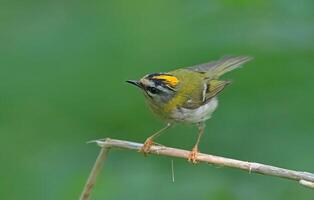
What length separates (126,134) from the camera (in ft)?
22.2

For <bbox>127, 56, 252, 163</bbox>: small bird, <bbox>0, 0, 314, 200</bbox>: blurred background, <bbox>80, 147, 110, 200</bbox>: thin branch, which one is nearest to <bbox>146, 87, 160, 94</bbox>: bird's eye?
<bbox>127, 56, 252, 163</bbox>: small bird

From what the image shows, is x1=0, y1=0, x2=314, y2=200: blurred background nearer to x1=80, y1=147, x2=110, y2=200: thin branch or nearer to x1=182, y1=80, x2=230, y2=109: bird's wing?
x1=182, y1=80, x2=230, y2=109: bird's wing

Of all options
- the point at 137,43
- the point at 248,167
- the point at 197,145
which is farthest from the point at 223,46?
the point at 248,167

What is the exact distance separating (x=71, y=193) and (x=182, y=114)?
0.75m

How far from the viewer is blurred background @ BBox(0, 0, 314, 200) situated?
6086mm

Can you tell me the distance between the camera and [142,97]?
7.03 m

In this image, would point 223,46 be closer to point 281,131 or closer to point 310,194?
A: point 281,131

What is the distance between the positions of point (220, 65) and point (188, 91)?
442 millimetres

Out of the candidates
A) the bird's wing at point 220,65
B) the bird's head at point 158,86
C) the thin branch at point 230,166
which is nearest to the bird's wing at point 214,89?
the bird's wing at point 220,65

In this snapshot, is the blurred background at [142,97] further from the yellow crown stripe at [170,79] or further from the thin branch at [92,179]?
the thin branch at [92,179]

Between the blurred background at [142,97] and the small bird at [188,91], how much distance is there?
23cm

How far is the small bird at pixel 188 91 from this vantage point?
575cm

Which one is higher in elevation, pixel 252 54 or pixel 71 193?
pixel 252 54

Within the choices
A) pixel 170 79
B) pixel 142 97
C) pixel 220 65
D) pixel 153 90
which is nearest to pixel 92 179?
pixel 153 90
